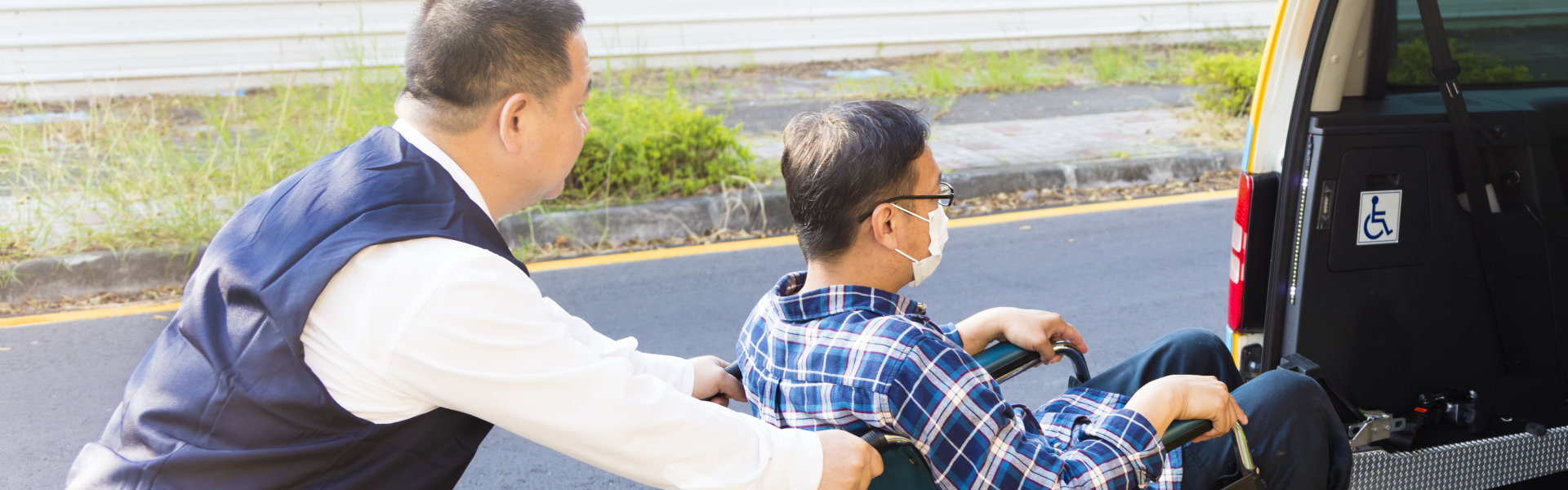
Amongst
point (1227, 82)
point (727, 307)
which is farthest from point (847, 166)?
point (1227, 82)

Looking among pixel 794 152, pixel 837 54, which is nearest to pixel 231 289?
pixel 794 152

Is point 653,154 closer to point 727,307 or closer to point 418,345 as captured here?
point 727,307

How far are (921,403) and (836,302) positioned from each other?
25 centimetres

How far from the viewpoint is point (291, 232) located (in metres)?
1.60

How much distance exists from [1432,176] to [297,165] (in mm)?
5098

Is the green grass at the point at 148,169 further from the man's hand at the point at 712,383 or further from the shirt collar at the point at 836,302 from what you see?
the shirt collar at the point at 836,302

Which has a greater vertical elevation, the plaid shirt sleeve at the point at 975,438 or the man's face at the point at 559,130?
the man's face at the point at 559,130

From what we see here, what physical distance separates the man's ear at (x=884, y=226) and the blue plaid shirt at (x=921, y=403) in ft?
0.28

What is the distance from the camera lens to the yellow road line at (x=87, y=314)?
4.73m

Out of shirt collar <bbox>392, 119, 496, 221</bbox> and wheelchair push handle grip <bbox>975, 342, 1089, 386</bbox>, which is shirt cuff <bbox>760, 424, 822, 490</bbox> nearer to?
shirt collar <bbox>392, 119, 496, 221</bbox>

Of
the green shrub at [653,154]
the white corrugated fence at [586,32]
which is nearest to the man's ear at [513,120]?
the green shrub at [653,154]

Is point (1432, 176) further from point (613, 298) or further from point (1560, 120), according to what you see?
point (613, 298)

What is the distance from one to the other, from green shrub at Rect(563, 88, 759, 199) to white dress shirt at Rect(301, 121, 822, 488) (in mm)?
4443

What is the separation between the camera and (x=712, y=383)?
225 cm
